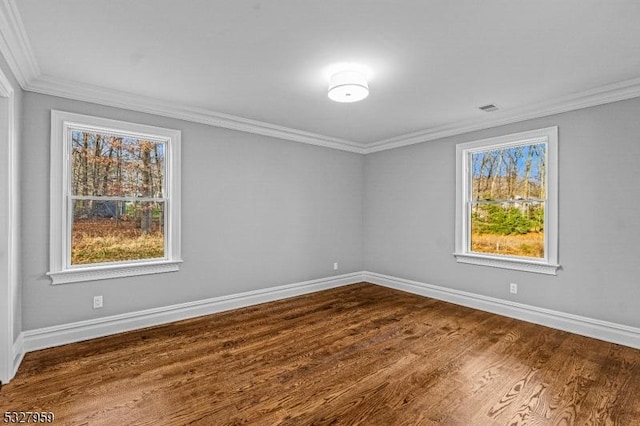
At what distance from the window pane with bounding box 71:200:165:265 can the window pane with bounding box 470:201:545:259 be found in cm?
413

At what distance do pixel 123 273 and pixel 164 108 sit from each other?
1887 millimetres

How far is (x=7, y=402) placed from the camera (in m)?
2.17

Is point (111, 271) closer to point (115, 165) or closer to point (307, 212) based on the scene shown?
point (115, 165)

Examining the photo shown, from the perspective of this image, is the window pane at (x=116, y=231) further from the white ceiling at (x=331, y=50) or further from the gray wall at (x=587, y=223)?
the gray wall at (x=587, y=223)

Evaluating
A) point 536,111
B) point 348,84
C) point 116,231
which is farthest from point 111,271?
point 536,111

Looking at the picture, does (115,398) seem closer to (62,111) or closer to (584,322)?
(62,111)

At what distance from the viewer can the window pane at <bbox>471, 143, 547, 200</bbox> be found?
3.93m

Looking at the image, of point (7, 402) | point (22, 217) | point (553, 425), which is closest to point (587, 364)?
point (553, 425)

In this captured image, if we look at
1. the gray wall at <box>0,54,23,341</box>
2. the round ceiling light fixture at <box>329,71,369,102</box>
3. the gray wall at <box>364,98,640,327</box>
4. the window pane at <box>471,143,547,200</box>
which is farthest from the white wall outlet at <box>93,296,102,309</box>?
the window pane at <box>471,143,547,200</box>

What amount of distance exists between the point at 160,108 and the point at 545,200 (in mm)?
4548

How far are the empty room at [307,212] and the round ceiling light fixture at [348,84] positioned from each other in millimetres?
18

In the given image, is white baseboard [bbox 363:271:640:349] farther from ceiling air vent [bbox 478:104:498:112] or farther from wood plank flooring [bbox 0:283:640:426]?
ceiling air vent [bbox 478:104:498:112]

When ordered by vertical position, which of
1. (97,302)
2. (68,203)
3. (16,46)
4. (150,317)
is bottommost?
(150,317)

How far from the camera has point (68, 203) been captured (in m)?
3.25
